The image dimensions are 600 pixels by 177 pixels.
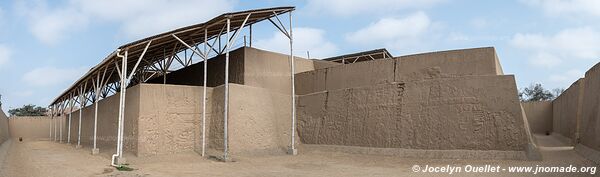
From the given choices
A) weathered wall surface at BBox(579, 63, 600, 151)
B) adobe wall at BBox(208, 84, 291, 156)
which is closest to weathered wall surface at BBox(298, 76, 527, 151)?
weathered wall surface at BBox(579, 63, 600, 151)

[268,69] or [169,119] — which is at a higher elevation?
[268,69]

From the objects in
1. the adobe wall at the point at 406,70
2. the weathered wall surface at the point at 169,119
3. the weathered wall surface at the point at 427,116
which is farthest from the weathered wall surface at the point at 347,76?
the weathered wall surface at the point at 169,119

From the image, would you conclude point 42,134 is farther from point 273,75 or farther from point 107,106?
point 273,75

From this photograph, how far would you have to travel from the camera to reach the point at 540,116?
28.0 meters

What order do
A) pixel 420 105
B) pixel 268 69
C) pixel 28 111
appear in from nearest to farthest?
pixel 420 105
pixel 268 69
pixel 28 111

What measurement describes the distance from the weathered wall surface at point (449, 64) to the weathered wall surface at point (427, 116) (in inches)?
47.0

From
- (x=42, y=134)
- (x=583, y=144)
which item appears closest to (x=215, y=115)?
(x=583, y=144)

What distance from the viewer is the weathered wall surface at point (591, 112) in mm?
12852

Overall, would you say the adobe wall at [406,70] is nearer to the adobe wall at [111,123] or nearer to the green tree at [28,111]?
the adobe wall at [111,123]

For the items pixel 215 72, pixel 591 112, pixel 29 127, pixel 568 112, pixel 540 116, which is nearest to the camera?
pixel 591 112

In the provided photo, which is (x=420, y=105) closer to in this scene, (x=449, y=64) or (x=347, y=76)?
(x=449, y=64)

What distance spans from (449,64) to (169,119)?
10210mm

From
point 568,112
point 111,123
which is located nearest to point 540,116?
point 568,112

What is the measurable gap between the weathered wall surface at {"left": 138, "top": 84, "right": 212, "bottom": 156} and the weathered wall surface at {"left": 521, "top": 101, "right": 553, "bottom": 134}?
2089 centimetres
